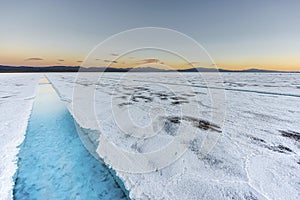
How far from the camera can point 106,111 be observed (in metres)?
6.42

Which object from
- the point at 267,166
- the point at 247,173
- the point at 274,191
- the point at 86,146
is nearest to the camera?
the point at 274,191

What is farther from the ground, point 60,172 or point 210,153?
point 210,153

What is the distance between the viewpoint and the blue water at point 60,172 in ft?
8.99

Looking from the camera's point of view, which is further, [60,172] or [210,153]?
[210,153]

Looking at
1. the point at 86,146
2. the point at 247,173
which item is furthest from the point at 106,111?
the point at 247,173

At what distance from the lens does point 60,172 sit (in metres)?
3.30

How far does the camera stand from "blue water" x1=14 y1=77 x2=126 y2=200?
2.74m

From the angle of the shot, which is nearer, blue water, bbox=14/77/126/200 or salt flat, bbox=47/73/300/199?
salt flat, bbox=47/73/300/199

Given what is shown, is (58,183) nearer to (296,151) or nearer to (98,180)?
(98,180)

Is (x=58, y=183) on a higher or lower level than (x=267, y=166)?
lower

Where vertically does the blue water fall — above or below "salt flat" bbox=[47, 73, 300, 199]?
below

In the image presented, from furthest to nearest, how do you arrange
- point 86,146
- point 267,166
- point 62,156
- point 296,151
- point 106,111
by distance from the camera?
point 106,111, point 86,146, point 62,156, point 296,151, point 267,166

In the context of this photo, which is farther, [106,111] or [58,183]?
[106,111]

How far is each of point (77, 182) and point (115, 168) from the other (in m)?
0.65
